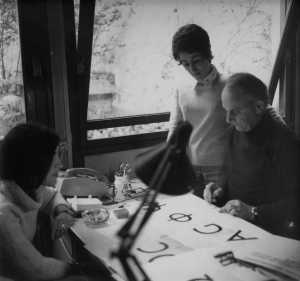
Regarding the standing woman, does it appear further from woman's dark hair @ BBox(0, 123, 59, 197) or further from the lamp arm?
the lamp arm

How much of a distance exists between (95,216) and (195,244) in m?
0.35

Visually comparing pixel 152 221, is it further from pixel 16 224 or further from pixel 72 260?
pixel 16 224

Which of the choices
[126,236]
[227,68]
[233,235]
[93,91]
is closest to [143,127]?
[93,91]

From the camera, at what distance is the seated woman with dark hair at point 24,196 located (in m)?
0.97

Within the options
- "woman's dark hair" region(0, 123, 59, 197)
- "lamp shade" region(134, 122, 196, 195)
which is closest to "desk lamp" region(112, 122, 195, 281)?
"lamp shade" region(134, 122, 196, 195)

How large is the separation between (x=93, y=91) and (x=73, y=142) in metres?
0.22

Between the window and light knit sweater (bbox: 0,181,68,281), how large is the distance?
0.41 meters

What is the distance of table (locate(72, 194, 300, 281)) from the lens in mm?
905

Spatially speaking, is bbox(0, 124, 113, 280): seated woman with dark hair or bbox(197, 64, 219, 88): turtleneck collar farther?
bbox(197, 64, 219, 88): turtleneck collar

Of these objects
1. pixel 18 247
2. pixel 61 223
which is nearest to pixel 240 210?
pixel 61 223

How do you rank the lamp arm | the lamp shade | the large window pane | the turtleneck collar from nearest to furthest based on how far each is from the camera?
the lamp arm → the lamp shade → the large window pane → the turtleneck collar

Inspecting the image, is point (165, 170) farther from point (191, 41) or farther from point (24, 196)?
point (191, 41)

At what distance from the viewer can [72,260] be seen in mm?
1281

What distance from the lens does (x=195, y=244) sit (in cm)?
109
